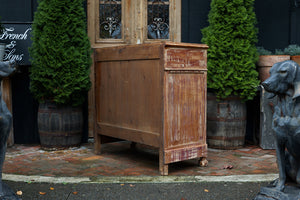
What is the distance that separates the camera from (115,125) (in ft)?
17.6

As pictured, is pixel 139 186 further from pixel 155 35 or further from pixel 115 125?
pixel 155 35

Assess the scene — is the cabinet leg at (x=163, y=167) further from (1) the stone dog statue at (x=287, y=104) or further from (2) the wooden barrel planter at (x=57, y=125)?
(2) the wooden barrel planter at (x=57, y=125)

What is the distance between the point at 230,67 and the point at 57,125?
9.31 ft

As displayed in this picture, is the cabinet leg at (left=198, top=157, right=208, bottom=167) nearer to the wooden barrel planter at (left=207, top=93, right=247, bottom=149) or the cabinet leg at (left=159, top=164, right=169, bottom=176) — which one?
the cabinet leg at (left=159, top=164, right=169, bottom=176)

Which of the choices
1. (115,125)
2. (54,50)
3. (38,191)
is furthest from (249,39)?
(38,191)

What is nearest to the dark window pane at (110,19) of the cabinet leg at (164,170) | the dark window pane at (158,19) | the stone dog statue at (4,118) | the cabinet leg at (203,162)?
the dark window pane at (158,19)

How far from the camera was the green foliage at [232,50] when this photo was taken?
228 inches

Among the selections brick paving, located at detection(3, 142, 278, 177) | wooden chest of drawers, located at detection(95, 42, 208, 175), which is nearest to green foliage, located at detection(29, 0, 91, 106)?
wooden chest of drawers, located at detection(95, 42, 208, 175)

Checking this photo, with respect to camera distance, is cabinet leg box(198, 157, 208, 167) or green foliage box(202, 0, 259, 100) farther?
green foliage box(202, 0, 259, 100)

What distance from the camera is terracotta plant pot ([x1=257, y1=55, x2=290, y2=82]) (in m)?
5.94

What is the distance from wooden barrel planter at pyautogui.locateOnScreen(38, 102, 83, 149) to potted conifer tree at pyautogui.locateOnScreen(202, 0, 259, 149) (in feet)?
7.23

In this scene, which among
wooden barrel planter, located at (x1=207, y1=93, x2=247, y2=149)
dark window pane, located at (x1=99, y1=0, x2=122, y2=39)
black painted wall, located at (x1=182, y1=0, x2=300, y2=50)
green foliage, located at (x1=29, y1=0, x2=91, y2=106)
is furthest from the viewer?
black painted wall, located at (x1=182, y1=0, x2=300, y2=50)

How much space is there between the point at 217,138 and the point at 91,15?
306 cm

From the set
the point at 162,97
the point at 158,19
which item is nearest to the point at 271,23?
the point at 158,19
